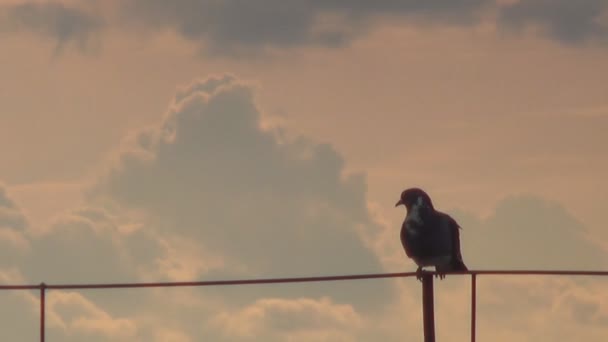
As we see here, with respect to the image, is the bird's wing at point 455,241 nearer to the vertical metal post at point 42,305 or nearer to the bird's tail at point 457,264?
the bird's tail at point 457,264

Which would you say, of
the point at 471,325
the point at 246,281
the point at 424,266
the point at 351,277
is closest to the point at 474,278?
the point at 471,325

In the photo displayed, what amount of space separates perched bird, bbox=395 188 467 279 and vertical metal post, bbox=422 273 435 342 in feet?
18.1

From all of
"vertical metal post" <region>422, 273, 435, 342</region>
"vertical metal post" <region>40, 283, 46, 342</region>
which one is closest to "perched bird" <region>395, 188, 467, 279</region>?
"vertical metal post" <region>422, 273, 435, 342</region>

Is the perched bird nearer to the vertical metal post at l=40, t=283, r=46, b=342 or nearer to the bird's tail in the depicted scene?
the bird's tail

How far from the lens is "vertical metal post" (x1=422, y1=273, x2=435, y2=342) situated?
40.1 feet

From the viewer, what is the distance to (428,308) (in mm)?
12336

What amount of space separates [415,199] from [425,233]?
52 cm

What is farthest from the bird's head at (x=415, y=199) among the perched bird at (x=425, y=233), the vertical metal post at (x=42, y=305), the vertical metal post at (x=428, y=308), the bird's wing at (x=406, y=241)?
the vertical metal post at (x=42, y=305)

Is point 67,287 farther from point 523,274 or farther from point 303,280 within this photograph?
point 523,274

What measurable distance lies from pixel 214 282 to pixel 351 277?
1.27 meters

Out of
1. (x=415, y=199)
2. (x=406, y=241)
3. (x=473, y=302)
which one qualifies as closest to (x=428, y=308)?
(x=473, y=302)

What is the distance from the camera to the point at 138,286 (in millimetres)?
11781

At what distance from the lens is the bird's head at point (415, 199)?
18250 mm

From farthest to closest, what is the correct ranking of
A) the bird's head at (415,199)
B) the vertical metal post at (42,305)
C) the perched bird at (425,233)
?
the bird's head at (415,199), the perched bird at (425,233), the vertical metal post at (42,305)
